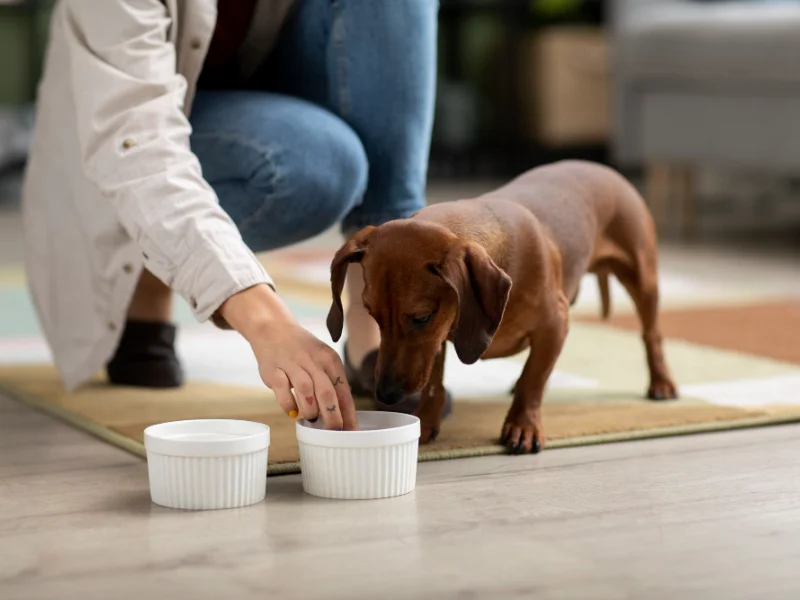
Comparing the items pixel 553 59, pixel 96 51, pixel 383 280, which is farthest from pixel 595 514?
pixel 553 59

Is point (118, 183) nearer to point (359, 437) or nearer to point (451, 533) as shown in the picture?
point (359, 437)

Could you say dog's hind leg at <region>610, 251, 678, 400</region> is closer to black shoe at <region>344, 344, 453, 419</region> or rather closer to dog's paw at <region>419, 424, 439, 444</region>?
black shoe at <region>344, 344, 453, 419</region>

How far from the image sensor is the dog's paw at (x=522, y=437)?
1546 mm

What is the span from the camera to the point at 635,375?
2.04 metres

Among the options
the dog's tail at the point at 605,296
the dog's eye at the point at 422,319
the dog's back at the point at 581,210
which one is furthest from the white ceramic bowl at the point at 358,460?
the dog's tail at the point at 605,296

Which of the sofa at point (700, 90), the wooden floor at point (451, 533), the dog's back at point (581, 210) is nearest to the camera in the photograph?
the wooden floor at point (451, 533)

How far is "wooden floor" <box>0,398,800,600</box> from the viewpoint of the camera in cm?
107

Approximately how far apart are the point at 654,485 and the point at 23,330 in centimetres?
149

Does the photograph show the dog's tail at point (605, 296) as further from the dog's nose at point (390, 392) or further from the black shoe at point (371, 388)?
the dog's nose at point (390, 392)

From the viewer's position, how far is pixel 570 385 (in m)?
1.96

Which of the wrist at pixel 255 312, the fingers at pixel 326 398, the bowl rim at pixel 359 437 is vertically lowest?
the bowl rim at pixel 359 437

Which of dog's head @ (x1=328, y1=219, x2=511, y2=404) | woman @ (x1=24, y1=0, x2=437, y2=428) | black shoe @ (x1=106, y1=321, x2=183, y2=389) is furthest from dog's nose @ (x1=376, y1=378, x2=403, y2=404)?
black shoe @ (x1=106, y1=321, x2=183, y2=389)

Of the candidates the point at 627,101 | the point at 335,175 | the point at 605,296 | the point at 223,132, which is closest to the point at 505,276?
the point at 335,175

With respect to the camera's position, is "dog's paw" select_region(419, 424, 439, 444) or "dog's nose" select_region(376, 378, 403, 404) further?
"dog's paw" select_region(419, 424, 439, 444)
